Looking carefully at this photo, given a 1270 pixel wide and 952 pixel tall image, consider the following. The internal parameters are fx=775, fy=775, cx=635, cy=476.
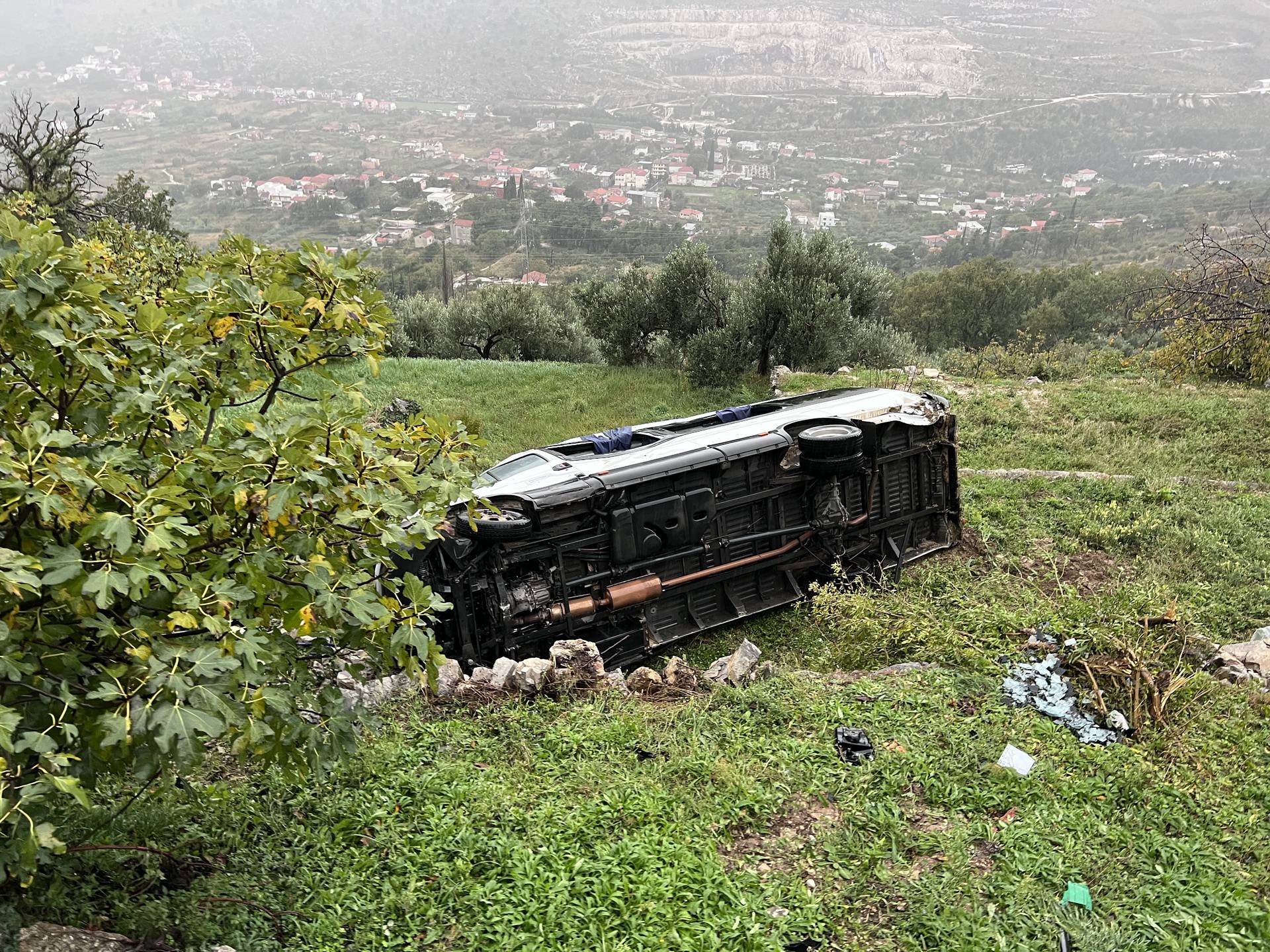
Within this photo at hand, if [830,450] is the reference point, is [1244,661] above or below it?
below

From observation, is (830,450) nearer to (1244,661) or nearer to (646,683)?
(646,683)

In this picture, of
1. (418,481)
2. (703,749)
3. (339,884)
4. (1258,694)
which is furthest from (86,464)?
(1258,694)

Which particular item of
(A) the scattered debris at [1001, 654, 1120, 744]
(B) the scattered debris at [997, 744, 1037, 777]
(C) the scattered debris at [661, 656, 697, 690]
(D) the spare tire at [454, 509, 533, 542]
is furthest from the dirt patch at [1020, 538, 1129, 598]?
(D) the spare tire at [454, 509, 533, 542]

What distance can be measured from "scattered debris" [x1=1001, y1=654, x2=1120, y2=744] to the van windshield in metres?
5.63

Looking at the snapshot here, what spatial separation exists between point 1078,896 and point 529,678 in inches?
186

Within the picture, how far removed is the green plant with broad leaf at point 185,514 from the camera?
9.84 feet

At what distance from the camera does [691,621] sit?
32.9 ft

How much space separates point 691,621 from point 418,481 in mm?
6492

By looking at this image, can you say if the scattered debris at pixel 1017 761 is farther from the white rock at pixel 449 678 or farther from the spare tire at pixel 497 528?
the spare tire at pixel 497 528

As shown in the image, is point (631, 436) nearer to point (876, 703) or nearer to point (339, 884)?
point (876, 703)

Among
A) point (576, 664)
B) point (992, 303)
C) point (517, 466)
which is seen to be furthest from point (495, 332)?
point (992, 303)

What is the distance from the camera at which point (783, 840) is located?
5.49m

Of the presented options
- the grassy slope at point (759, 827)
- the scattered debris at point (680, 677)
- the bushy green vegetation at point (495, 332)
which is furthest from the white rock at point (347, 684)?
the bushy green vegetation at point (495, 332)

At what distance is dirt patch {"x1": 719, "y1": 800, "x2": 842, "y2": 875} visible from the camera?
5277 millimetres
